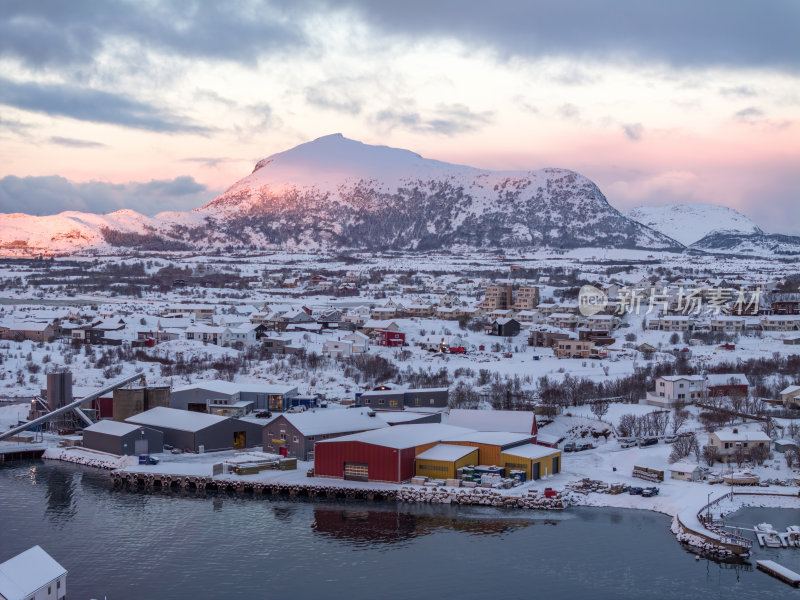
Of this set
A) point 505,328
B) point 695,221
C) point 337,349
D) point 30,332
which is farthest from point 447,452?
point 695,221

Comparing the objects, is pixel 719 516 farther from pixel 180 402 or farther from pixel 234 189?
pixel 234 189

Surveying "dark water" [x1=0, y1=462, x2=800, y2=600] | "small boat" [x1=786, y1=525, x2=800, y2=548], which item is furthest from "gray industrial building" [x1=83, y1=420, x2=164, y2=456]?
"small boat" [x1=786, y1=525, x2=800, y2=548]

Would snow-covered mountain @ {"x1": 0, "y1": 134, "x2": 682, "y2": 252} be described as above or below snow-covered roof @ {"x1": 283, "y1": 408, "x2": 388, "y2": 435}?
above

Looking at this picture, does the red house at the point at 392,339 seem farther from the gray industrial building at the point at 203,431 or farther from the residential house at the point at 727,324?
the gray industrial building at the point at 203,431

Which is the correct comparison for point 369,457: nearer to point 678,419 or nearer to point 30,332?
point 678,419

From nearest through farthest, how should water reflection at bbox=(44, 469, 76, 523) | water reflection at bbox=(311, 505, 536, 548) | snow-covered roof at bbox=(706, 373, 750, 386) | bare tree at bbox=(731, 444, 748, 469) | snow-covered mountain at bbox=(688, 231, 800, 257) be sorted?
water reflection at bbox=(311, 505, 536, 548) < water reflection at bbox=(44, 469, 76, 523) < bare tree at bbox=(731, 444, 748, 469) < snow-covered roof at bbox=(706, 373, 750, 386) < snow-covered mountain at bbox=(688, 231, 800, 257)

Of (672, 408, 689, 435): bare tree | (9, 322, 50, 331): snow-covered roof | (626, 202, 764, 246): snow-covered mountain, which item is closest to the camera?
(672, 408, 689, 435): bare tree

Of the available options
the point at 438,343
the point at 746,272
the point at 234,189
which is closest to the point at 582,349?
the point at 438,343

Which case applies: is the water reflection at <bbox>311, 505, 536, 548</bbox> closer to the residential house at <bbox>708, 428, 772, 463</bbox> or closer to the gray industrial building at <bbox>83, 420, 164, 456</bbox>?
the residential house at <bbox>708, 428, 772, 463</bbox>
